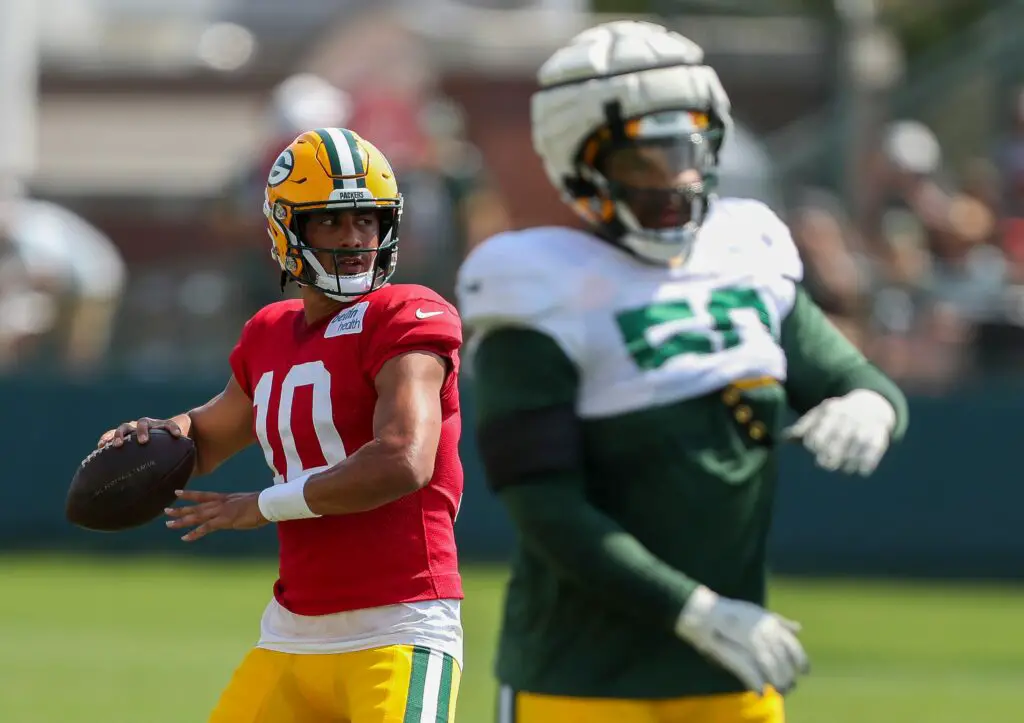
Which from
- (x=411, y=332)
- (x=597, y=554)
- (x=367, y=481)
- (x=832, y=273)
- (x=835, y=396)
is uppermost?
(x=411, y=332)

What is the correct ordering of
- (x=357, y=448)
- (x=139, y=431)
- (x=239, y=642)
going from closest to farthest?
(x=357, y=448) < (x=139, y=431) < (x=239, y=642)

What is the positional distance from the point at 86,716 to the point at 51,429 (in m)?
5.80

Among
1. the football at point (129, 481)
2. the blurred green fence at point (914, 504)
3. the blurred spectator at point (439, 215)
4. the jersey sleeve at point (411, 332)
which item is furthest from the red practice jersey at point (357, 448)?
the blurred green fence at point (914, 504)

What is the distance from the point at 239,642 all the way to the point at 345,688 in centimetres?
650

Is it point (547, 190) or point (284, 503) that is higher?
point (284, 503)

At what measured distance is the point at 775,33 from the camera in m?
21.4

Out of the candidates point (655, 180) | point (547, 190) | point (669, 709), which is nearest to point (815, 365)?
point (655, 180)

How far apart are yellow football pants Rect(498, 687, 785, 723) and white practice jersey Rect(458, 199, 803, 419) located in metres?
0.62

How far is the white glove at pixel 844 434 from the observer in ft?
13.6

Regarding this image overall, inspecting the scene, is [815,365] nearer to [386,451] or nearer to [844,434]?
[844,434]

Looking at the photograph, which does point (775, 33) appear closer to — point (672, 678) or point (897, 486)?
point (897, 486)

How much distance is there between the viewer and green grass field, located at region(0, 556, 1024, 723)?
29.5 ft

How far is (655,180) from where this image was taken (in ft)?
14.2

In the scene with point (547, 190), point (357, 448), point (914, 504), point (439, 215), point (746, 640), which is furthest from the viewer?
point (547, 190)
